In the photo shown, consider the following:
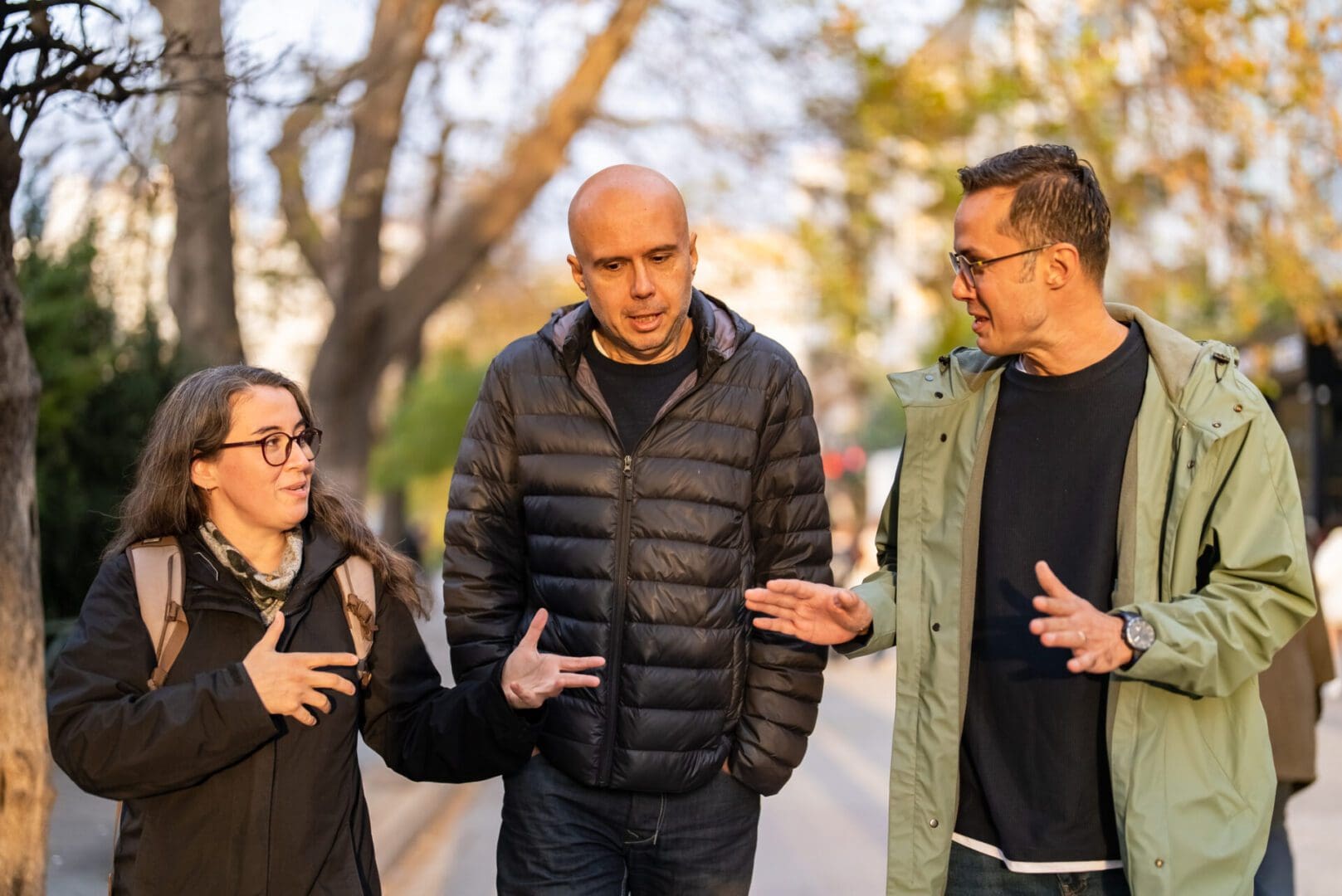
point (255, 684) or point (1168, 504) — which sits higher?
point (1168, 504)

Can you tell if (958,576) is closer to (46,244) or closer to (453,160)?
(46,244)

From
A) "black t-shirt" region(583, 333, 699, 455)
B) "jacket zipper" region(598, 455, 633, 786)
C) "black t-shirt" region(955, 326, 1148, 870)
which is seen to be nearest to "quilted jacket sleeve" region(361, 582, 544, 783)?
"jacket zipper" region(598, 455, 633, 786)

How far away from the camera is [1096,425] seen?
10.8 feet

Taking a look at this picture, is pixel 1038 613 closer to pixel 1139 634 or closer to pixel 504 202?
pixel 1139 634

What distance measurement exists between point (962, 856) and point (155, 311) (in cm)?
905

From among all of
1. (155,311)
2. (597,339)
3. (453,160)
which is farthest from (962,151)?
(597,339)

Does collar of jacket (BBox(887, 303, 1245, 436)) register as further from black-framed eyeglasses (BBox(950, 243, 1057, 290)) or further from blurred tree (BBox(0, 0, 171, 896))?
blurred tree (BBox(0, 0, 171, 896))

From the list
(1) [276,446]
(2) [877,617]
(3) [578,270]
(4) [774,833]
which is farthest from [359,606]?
(4) [774,833]

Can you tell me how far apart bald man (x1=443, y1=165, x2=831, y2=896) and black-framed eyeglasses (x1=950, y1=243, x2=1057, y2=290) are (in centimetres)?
58

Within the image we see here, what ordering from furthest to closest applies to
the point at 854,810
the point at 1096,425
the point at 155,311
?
the point at 155,311 → the point at 854,810 → the point at 1096,425

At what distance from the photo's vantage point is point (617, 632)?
11.8 feet

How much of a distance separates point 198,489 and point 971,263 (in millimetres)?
1713

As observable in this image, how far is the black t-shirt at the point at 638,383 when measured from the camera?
3744mm

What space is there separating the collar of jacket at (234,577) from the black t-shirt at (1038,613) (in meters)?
1.38
